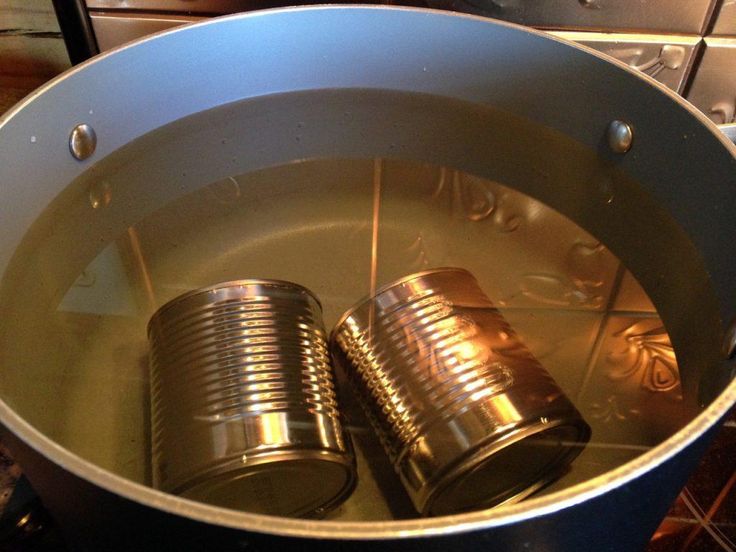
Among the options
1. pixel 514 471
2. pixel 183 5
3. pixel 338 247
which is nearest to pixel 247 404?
pixel 514 471

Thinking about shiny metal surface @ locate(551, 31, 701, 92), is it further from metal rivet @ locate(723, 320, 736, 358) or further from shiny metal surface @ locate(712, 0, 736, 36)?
metal rivet @ locate(723, 320, 736, 358)

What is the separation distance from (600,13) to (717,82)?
18cm

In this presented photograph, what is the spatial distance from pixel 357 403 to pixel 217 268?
9.5 inches

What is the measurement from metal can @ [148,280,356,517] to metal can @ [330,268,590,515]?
40 millimetres

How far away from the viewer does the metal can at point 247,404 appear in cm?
50

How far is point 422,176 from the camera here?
2.95 feet

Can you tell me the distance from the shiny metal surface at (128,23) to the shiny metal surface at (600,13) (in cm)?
34

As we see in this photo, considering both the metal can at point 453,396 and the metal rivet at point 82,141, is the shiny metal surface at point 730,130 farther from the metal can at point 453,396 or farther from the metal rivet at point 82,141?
the metal rivet at point 82,141

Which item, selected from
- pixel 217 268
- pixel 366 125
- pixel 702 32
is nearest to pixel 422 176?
pixel 366 125

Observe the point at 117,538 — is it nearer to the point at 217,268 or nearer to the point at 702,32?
the point at 217,268

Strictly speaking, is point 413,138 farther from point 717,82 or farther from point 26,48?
point 26,48

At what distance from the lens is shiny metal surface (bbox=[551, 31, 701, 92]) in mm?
890

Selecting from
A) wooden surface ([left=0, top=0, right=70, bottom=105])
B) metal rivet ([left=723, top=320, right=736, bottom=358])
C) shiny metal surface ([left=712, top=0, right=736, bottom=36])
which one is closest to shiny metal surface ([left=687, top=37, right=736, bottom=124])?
shiny metal surface ([left=712, top=0, right=736, bottom=36])

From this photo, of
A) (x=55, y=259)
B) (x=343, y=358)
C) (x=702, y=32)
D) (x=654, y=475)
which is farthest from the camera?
(x=702, y=32)
